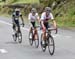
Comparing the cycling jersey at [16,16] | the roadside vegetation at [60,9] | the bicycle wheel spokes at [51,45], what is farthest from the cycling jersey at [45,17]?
the roadside vegetation at [60,9]

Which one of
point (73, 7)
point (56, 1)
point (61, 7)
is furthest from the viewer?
point (56, 1)

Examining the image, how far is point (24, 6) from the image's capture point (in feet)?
182

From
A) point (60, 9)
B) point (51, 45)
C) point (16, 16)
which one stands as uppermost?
point (60, 9)

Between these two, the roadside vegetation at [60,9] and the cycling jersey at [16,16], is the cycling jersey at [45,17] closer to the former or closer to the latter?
the cycling jersey at [16,16]

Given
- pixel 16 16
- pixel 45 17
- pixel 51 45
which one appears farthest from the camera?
pixel 16 16

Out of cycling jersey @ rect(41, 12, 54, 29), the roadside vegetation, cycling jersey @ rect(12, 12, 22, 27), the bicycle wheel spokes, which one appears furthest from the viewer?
the roadside vegetation

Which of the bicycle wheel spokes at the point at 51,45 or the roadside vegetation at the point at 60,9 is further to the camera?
the roadside vegetation at the point at 60,9

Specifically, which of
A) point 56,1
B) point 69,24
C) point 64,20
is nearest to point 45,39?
point 69,24

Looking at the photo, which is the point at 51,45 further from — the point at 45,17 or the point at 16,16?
the point at 16,16

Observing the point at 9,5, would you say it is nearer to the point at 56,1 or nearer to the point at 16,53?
the point at 56,1

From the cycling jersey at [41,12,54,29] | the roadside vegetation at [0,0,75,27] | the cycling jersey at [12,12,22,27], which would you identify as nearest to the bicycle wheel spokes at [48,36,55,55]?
the cycling jersey at [41,12,54,29]

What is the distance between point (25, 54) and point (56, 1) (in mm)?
30548

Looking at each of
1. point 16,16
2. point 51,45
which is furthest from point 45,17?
point 16,16

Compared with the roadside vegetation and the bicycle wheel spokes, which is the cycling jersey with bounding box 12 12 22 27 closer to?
the bicycle wheel spokes
